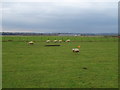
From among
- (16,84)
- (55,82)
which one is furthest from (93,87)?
(16,84)

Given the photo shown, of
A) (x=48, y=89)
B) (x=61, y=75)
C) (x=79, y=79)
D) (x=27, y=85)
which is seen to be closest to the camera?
(x=48, y=89)

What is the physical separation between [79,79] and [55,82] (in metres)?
1.34

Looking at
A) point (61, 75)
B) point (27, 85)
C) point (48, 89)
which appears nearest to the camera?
point (48, 89)

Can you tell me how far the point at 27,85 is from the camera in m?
7.93

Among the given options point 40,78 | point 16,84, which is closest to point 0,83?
point 16,84

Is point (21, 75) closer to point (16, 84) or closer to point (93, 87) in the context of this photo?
point (16, 84)

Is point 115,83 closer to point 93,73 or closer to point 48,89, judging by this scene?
point 93,73

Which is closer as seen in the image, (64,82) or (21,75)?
(64,82)

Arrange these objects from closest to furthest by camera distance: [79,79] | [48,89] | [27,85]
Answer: [48,89] < [27,85] < [79,79]

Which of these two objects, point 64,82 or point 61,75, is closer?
point 64,82

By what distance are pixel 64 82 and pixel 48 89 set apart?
4.03 ft

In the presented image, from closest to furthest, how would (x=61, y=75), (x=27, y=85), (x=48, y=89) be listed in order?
(x=48, y=89), (x=27, y=85), (x=61, y=75)

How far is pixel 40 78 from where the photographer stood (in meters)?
9.05

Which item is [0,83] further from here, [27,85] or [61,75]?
[61,75]
